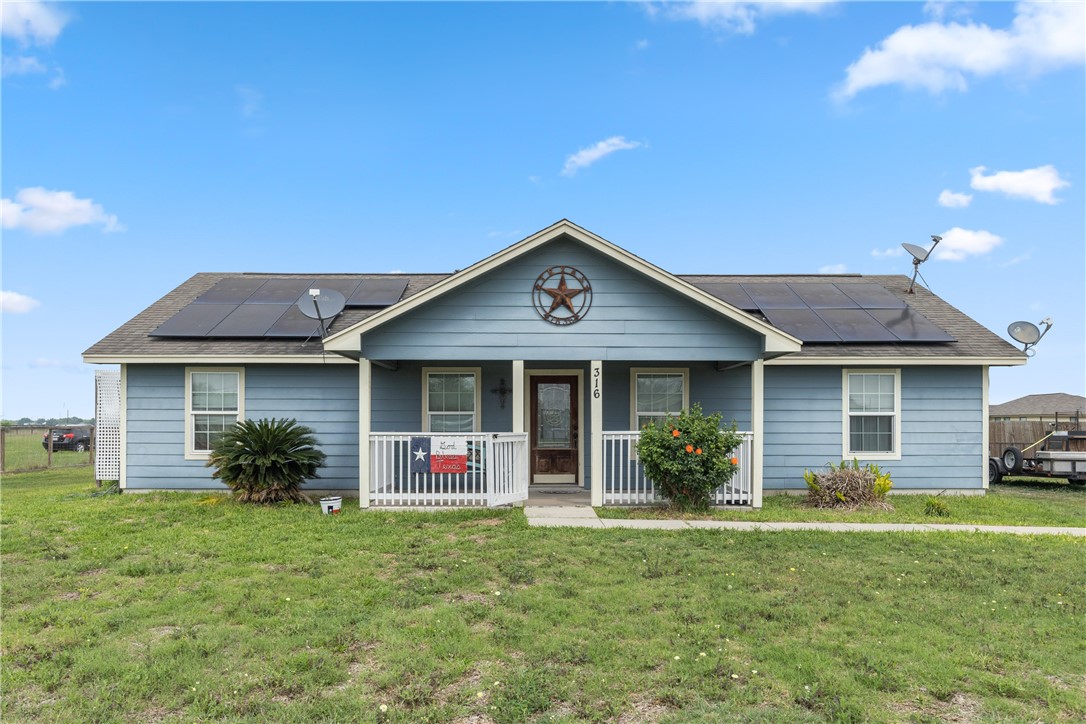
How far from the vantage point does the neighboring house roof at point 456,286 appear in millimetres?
9711

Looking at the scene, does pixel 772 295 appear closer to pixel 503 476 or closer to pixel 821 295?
pixel 821 295

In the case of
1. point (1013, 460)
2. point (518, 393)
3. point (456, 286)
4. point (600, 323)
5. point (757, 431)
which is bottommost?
point (1013, 460)

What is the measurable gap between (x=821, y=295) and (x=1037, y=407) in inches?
740

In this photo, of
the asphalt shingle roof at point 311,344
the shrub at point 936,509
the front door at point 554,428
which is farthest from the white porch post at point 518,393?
the shrub at point 936,509

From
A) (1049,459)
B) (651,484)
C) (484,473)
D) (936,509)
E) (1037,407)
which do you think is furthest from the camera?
(1037,407)

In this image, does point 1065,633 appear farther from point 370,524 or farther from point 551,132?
point 551,132

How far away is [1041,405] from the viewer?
2600 centimetres

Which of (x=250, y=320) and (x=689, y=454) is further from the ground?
(x=250, y=320)

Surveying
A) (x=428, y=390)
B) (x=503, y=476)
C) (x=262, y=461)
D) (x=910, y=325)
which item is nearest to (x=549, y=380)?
(x=428, y=390)

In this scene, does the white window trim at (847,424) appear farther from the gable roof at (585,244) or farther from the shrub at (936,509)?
the gable roof at (585,244)

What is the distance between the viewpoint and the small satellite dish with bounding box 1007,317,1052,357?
11781mm

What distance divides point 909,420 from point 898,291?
4.30 m

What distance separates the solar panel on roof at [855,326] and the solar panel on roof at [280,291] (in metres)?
10.7

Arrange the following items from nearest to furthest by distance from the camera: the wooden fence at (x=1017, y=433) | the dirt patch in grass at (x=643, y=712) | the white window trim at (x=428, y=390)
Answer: the dirt patch in grass at (x=643, y=712), the white window trim at (x=428, y=390), the wooden fence at (x=1017, y=433)
